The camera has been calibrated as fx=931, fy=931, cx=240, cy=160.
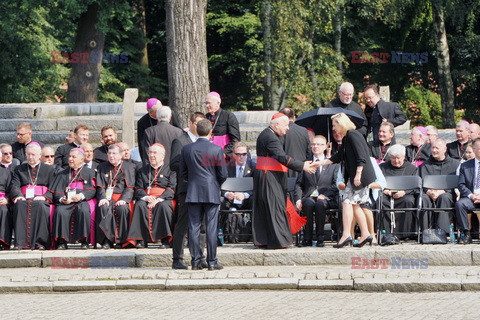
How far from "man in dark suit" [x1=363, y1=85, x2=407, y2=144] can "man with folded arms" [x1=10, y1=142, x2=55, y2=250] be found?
5.21m

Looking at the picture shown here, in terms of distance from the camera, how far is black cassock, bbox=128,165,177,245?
1332 cm

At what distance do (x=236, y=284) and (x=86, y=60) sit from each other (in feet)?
63.6

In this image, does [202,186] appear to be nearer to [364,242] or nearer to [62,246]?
[364,242]

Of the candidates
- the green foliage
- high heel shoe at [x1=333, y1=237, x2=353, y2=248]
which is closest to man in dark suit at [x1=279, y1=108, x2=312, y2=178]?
high heel shoe at [x1=333, y1=237, x2=353, y2=248]

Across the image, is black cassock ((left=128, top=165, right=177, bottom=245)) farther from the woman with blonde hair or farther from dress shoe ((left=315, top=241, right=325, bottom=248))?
the woman with blonde hair

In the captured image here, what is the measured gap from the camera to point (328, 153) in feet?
47.1

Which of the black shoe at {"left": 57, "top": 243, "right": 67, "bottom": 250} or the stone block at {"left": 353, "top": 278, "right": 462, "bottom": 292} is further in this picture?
the black shoe at {"left": 57, "top": 243, "right": 67, "bottom": 250}

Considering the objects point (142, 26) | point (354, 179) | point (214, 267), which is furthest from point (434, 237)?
point (142, 26)

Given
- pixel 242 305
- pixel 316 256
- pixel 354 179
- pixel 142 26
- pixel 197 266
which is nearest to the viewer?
pixel 242 305

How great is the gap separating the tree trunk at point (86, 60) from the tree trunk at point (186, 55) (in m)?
11.5

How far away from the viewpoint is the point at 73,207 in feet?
45.1

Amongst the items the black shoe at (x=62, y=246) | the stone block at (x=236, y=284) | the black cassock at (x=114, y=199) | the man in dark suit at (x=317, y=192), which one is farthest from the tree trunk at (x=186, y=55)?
the stone block at (x=236, y=284)

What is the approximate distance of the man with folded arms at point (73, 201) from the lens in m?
13.5

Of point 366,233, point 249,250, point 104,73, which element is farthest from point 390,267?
point 104,73
